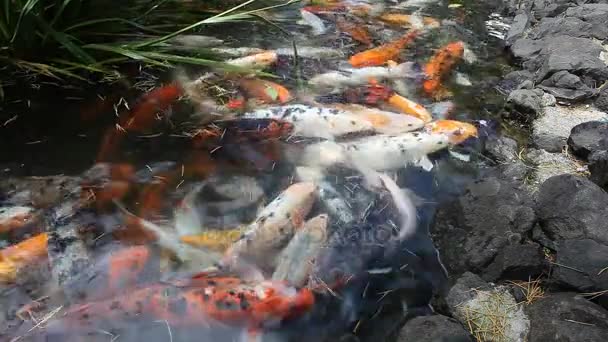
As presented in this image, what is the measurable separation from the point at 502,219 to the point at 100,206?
2.15 meters

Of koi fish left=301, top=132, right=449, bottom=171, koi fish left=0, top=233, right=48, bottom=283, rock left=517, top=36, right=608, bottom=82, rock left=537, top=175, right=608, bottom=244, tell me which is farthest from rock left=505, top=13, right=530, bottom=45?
koi fish left=0, top=233, right=48, bottom=283

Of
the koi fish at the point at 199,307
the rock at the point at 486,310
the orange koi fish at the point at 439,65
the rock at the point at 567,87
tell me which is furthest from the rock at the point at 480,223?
the rock at the point at 567,87

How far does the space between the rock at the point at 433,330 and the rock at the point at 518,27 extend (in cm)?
390

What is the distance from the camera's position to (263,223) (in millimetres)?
2896

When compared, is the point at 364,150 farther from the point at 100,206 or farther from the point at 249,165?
the point at 100,206

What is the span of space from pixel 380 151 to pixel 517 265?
1221 mm

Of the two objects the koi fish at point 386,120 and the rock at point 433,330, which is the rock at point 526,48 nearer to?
the koi fish at point 386,120

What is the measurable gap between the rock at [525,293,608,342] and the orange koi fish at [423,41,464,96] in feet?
7.49

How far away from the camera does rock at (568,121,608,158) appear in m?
3.55

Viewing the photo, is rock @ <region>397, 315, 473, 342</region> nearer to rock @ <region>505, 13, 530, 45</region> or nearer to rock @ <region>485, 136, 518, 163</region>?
rock @ <region>485, 136, 518, 163</region>

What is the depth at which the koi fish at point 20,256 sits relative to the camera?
100.0 inches

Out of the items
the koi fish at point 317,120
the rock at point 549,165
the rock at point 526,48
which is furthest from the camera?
the rock at point 526,48

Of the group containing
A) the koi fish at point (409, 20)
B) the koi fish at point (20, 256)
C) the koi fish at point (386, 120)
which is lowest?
the koi fish at point (20, 256)

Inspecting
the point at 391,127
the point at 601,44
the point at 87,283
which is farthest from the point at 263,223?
the point at 601,44
